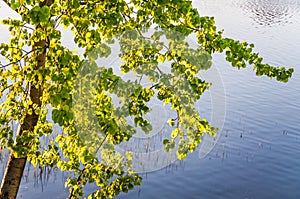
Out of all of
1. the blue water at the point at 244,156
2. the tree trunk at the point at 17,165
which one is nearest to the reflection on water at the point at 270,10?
the blue water at the point at 244,156

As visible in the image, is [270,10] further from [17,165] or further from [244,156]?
[17,165]

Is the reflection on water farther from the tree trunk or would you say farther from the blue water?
the tree trunk

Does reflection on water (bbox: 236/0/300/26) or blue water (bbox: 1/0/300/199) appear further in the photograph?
reflection on water (bbox: 236/0/300/26)

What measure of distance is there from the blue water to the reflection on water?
22.9m

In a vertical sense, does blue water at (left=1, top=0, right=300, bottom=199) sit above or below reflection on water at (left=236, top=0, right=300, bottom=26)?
below

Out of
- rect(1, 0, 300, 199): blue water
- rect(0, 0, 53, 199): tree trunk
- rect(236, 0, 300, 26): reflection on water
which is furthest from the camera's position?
rect(236, 0, 300, 26): reflection on water

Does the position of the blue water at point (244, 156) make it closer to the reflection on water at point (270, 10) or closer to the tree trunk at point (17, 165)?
the tree trunk at point (17, 165)

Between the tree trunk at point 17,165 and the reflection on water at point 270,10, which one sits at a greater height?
the reflection on water at point 270,10

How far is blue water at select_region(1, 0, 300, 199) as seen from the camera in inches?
806

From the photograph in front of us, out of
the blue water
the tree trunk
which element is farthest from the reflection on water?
the tree trunk

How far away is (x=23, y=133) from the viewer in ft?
27.2

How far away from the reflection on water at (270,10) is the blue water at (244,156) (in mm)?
22929

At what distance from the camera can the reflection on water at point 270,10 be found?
62406 millimetres

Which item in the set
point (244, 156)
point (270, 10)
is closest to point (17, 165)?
point (244, 156)
